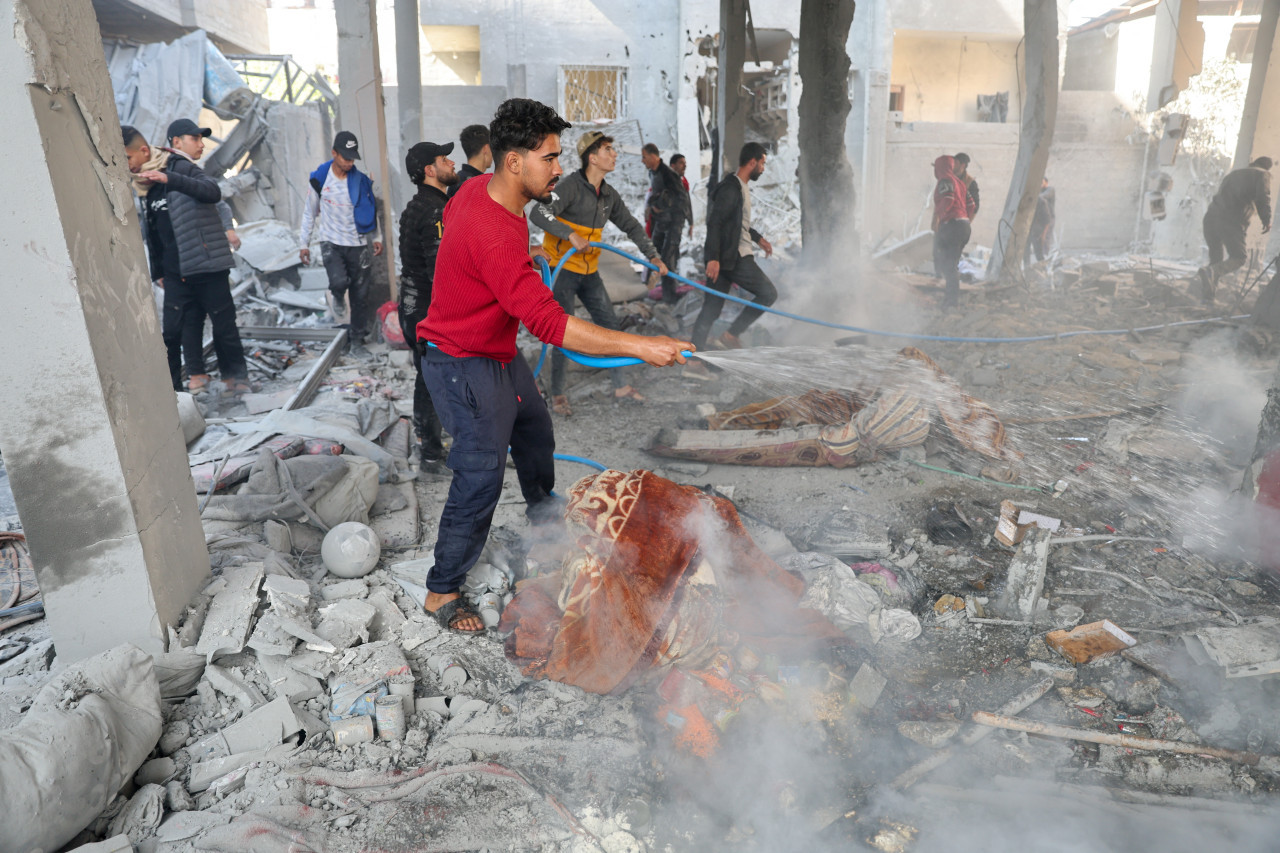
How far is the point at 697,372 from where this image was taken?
24.2ft

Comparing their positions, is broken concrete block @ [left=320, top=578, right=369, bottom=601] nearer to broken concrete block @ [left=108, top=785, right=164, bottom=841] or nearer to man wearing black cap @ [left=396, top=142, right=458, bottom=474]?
broken concrete block @ [left=108, top=785, right=164, bottom=841]

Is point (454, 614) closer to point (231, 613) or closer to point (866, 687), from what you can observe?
point (231, 613)

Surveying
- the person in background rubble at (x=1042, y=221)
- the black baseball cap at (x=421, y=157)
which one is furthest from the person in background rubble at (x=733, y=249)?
the person in background rubble at (x=1042, y=221)

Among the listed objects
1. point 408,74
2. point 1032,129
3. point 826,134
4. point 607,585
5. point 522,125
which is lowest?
point 607,585

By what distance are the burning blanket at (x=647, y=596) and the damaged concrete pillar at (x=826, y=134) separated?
7.49 meters

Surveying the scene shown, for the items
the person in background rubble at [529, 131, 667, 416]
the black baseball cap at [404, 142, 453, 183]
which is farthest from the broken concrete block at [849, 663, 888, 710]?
the black baseball cap at [404, 142, 453, 183]

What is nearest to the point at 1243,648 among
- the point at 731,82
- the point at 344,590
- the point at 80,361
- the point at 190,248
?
the point at 344,590

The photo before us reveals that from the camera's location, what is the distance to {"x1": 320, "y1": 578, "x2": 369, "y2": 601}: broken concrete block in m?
3.51

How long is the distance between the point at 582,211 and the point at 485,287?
2.97 metres

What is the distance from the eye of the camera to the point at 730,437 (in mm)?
5398

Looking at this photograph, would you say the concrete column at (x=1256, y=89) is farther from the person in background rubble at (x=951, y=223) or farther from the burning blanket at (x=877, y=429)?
the burning blanket at (x=877, y=429)

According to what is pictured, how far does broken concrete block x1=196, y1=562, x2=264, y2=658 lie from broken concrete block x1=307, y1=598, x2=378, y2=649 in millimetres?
264

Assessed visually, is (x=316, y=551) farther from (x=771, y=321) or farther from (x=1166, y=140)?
(x=1166, y=140)

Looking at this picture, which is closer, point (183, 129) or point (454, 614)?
point (454, 614)
